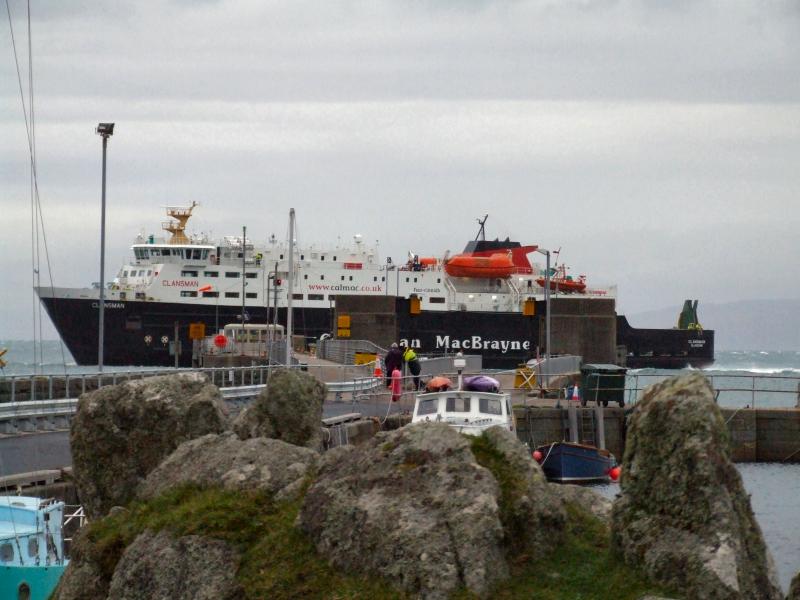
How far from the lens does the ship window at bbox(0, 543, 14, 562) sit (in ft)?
44.9

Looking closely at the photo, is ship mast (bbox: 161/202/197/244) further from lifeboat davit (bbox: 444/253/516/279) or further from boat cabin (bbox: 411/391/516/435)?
boat cabin (bbox: 411/391/516/435)

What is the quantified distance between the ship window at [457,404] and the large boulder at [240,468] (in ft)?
34.0

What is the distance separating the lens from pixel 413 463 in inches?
329

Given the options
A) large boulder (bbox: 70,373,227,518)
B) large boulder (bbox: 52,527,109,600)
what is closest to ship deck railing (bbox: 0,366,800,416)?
large boulder (bbox: 70,373,227,518)

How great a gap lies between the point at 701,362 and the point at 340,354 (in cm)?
5672

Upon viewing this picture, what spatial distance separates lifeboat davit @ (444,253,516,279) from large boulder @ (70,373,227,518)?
261 ft

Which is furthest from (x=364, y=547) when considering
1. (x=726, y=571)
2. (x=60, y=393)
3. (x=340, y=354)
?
(x=340, y=354)

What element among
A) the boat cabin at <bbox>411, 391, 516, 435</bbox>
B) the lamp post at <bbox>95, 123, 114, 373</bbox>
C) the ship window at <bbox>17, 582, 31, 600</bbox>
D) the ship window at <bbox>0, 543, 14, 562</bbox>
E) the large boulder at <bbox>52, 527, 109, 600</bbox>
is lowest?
the ship window at <bbox>17, 582, 31, 600</bbox>

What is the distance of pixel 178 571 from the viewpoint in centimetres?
851

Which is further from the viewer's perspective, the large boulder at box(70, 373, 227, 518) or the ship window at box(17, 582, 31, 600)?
the ship window at box(17, 582, 31, 600)

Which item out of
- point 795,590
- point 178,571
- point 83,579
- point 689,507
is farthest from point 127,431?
point 795,590

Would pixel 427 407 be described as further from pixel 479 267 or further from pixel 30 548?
pixel 479 267

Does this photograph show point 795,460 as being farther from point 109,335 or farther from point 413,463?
point 109,335

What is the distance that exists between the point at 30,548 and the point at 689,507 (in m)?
8.48
